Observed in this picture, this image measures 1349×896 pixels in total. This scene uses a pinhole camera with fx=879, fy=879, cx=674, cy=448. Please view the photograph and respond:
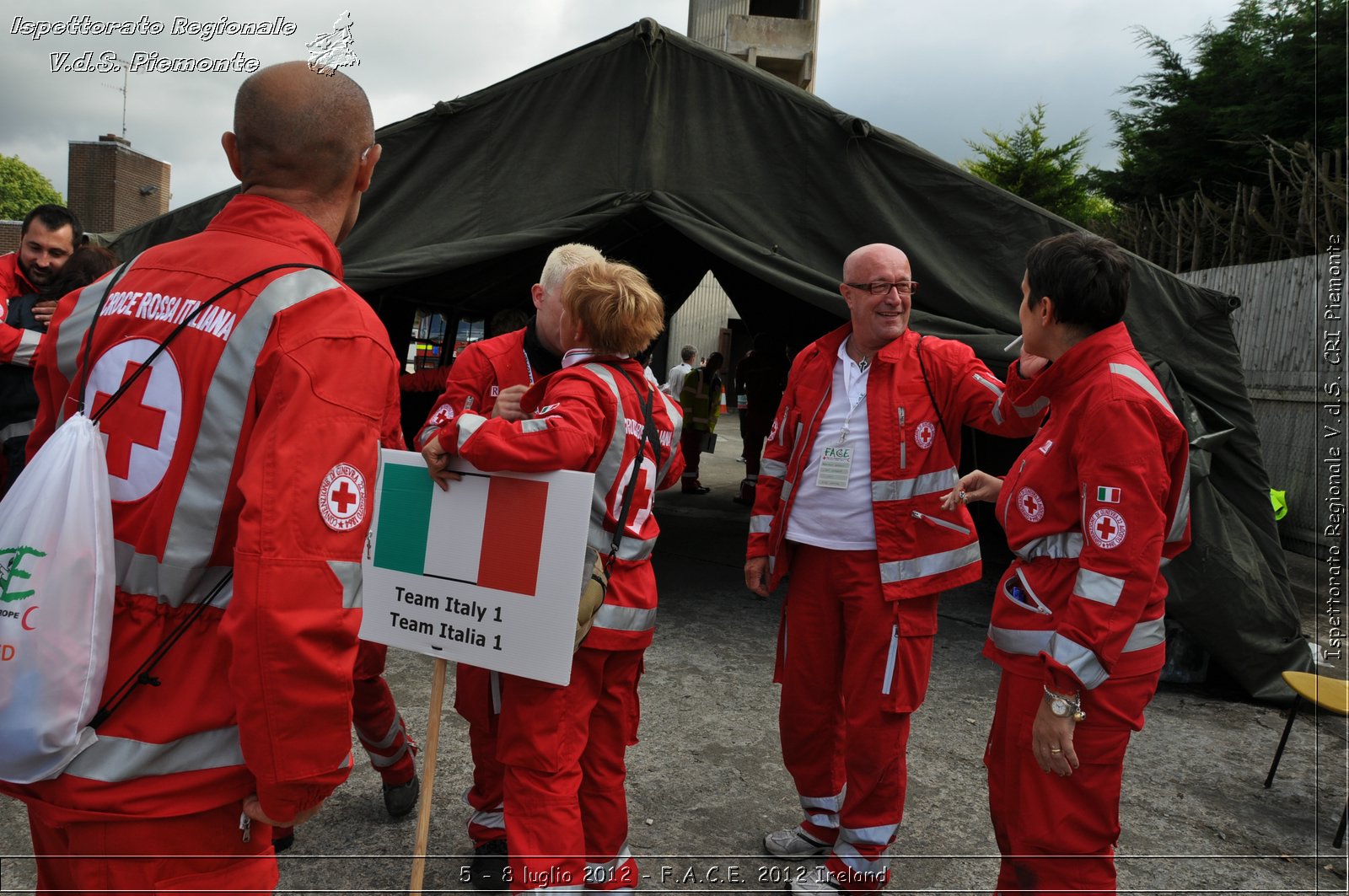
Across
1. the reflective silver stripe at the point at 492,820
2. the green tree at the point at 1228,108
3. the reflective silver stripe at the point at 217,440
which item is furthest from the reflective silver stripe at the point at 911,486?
the green tree at the point at 1228,108

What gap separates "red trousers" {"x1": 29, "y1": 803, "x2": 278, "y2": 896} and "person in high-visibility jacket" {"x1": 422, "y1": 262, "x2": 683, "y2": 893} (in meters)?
0.94

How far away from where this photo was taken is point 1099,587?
2.02 m

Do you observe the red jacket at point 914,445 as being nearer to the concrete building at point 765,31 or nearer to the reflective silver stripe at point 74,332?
the reflective silver stripe at point 74,332

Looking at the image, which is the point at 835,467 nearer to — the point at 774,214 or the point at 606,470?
the point at 606,470

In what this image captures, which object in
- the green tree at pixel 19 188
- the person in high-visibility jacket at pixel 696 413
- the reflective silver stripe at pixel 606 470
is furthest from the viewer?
the green tree at pixel 19 188

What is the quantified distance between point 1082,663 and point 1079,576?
0.65 feet

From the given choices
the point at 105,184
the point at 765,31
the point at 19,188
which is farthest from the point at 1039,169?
the point at 19,188

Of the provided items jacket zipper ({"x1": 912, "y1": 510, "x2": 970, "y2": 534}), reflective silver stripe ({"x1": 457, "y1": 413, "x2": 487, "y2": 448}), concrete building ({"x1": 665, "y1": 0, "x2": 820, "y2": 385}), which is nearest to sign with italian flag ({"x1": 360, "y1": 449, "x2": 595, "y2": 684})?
reflective silver stripe ({"x1": 457, "y1": 413, "x2": 487, "y2": 448})

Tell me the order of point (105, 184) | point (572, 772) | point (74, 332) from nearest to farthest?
1. point (74, 332)
2. point (572, 772)
3. point (105, 184)

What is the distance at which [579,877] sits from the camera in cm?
237

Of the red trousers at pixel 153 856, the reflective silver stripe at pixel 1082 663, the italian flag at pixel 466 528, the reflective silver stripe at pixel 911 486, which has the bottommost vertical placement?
the red trousers at pixel 153 856

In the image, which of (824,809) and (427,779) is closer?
(427,779)

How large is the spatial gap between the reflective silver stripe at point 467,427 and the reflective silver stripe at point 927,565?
145 centimetres

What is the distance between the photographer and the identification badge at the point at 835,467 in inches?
121
